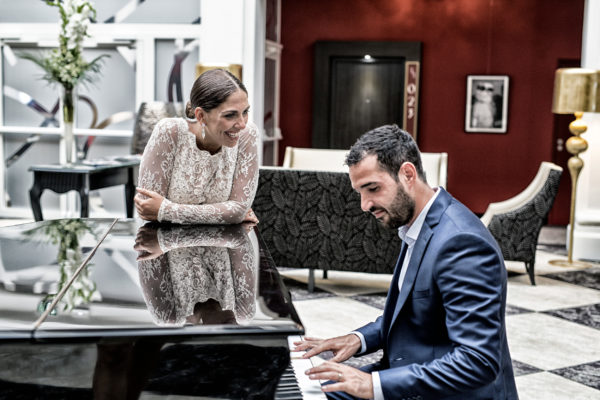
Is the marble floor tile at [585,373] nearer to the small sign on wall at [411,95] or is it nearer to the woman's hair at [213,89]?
the woman's hair at [213,89]

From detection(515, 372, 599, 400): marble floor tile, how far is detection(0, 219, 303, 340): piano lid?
1811 millimetres

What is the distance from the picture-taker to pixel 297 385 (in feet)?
5.49

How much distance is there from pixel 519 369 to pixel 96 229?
8.00 ft

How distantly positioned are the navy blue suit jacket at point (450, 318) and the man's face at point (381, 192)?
0.25 ft

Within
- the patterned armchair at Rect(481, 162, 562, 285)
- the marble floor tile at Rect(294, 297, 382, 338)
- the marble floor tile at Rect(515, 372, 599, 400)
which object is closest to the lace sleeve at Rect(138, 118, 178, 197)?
the marble floor tile at Rect(294, 297, 382, 338)

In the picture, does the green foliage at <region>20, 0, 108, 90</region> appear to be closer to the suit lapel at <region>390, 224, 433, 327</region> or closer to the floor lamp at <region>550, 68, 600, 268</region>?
the floor lamp at <region>550, 68, 600, 268</region>

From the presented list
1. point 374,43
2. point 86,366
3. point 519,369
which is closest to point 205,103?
point 86,366

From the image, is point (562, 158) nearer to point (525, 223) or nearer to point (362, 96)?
point (362, 96)

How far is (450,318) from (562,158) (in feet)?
28.9

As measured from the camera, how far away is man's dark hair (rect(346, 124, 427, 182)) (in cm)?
179

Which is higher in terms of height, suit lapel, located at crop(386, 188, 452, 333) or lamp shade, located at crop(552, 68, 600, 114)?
lamp shade, located at crop(552, 68, 600, 114)

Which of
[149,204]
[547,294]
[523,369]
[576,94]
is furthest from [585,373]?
[576,94]

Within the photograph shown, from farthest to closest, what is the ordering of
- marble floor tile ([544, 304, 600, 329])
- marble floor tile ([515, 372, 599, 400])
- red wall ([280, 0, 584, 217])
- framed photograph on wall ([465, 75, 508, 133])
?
framed photograph on wall ([465, 75, 508, 133]) → red wall ([280, 0, 584, 217]) → marble floor tile ([544, 304, 600, 329]) → marble floor tile ([515, 372, 599, 400])

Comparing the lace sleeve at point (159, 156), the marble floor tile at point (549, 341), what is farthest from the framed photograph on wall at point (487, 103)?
the lace sleeve at point (159, 156)
